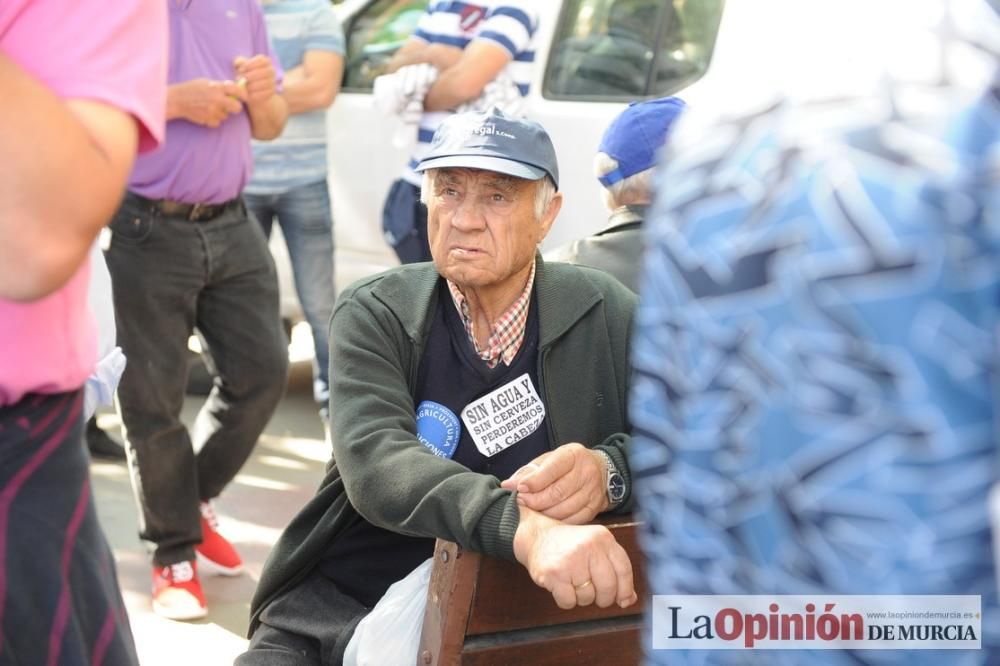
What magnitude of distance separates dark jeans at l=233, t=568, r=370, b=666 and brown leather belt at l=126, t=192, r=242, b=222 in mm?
1680

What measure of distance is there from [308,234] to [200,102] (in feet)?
5.10

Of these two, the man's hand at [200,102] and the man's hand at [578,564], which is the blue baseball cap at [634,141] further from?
the man's hand at [578,564]

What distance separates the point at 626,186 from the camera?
3578 millimetres

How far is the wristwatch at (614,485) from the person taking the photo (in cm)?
242

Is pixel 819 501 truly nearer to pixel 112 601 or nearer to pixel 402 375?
pixel 112 601

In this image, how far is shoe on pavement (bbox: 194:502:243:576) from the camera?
15.2 feet

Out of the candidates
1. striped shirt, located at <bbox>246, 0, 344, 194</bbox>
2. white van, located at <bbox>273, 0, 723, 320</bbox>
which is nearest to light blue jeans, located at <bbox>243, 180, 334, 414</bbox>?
striped shirt, located at <bbox>246, 0, 344, 194</bbox>

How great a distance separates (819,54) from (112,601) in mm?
1114

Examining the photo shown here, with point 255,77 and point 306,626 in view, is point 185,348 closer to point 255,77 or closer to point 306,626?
point 255,77

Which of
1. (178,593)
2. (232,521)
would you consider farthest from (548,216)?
(232,521)

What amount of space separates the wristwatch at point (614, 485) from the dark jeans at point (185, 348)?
199cm

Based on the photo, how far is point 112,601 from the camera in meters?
1.80

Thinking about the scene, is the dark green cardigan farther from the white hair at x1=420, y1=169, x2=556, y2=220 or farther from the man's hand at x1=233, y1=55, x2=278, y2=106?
the man's hand at x1=233, y1=55, x2=278, y2=106

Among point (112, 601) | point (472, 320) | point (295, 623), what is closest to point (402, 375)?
point (472, 320)
